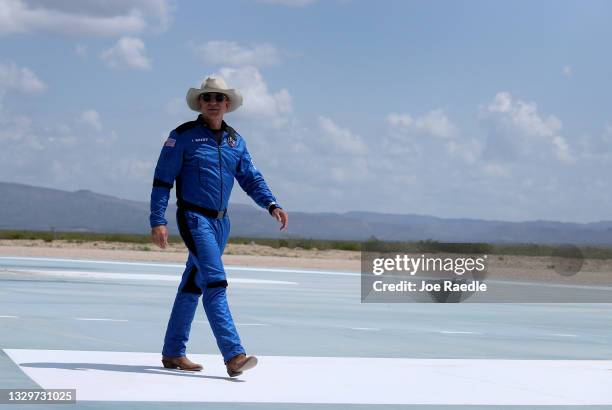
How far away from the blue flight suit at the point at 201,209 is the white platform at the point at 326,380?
18.0 inches

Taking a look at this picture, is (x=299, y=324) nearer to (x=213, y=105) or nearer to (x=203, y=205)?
(x=203, y=205)

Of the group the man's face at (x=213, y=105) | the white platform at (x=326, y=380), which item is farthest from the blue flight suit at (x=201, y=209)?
the white platform at (x=326, y=380)

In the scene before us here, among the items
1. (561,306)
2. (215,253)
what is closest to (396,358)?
(215,253)

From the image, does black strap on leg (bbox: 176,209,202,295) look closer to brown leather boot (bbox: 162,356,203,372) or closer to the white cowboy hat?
brown leather boot (bbox: 162,356,203,372)

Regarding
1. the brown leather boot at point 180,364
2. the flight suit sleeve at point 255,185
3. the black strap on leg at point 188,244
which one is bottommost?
the brown leather boot at point 180,364

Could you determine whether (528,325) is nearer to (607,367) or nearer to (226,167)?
(607,367)

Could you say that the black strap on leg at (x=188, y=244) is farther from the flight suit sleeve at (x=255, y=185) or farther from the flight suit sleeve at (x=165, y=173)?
the flight suit sleeve at (x=255, y=185)

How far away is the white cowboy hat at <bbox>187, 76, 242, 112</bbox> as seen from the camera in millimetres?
10656

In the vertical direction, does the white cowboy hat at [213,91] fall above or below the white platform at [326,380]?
above

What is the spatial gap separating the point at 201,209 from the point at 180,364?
1.36 metres

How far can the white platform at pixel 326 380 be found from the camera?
9.60 metres

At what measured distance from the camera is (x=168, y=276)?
33031 millimetres

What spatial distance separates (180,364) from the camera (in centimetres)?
1089

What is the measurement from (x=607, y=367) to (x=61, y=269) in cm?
2360
